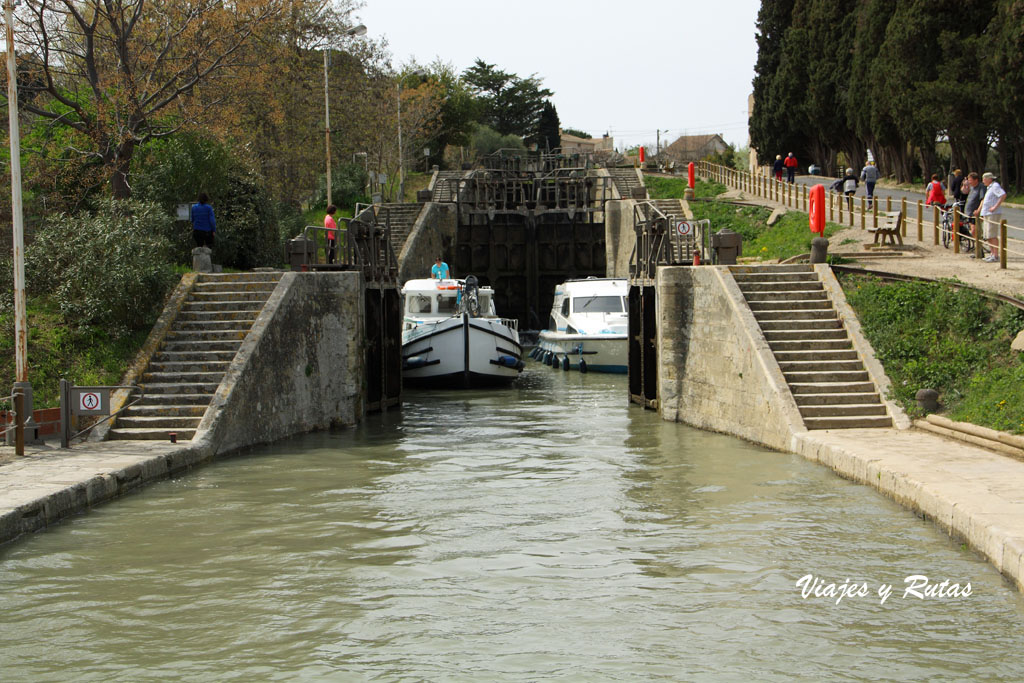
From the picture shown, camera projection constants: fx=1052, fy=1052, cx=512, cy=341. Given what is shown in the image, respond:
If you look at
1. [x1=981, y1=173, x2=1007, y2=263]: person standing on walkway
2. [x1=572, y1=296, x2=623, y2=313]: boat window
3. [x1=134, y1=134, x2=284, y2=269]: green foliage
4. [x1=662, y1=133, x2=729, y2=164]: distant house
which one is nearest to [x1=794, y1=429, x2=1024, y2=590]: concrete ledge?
[x1=981, y1=173, x2=1007, y2=263]: person standing on walkway

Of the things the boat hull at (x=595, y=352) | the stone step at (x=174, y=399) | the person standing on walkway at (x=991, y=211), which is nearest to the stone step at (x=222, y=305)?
the stone step at (x=174, y=399)

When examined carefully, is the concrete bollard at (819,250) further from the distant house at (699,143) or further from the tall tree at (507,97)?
the distant house at (699,143)

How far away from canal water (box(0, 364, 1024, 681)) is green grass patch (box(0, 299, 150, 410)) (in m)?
3.06

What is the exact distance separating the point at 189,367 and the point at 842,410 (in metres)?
9.70

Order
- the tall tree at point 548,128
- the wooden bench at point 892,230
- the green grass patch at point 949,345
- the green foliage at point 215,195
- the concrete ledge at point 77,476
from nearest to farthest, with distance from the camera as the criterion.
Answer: the concrete ledge at point 77,476, the green grass patch at point 949,345, the green foliage at point 215,195, the wooden bench at point 892,230, the tall tree at point 548,128

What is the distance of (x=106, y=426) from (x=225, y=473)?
214 cm

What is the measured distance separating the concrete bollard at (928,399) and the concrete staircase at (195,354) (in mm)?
10002

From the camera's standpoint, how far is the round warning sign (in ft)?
43.1

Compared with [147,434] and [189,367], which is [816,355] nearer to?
[189,367]

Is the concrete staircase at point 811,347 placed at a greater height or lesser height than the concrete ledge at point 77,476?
greater

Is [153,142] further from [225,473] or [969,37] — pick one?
[969,37]

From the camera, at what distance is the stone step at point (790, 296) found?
696 inches

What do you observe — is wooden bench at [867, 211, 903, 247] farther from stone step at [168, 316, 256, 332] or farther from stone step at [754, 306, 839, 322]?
stone step at [168, 316, 256, 332]

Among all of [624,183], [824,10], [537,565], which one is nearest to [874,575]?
[537,565]
